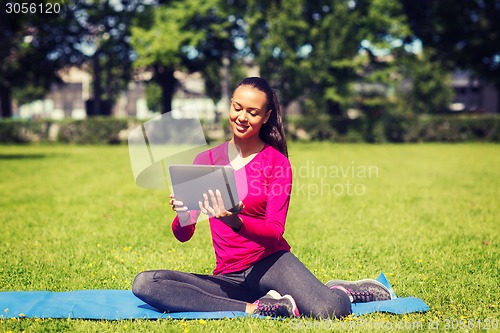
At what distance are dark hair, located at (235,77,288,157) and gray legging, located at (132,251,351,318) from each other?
0.87 metres

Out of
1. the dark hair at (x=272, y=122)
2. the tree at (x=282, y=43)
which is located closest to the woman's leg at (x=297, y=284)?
the dark hair at (x=272, y=122)

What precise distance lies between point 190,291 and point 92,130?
30789 millimetres

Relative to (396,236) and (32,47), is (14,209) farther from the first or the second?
(32,47)

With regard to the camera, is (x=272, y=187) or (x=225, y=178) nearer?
(x=225, y=178)

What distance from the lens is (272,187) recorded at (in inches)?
171

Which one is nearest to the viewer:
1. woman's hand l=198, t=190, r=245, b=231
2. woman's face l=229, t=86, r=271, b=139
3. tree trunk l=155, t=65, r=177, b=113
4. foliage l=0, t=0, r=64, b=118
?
woman's hand l=198, t=190, r=245, b=231

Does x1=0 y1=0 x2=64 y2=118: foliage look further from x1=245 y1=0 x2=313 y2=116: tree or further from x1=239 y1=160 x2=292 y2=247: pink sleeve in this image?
x1=239 y1=160 x2=292 y2=247: pink sleeve

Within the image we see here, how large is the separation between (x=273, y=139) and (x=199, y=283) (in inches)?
52.5

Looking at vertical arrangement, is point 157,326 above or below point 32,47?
below

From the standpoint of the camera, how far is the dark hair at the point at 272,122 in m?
4.37

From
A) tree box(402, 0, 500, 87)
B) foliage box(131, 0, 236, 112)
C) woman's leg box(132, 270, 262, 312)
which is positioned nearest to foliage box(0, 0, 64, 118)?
foliage box(131, 0, 236, 112)

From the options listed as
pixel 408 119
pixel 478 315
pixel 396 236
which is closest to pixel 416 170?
pixel 396 236

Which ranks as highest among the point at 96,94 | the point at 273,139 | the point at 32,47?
the point at 32,47

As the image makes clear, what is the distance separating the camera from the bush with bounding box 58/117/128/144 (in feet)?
112
